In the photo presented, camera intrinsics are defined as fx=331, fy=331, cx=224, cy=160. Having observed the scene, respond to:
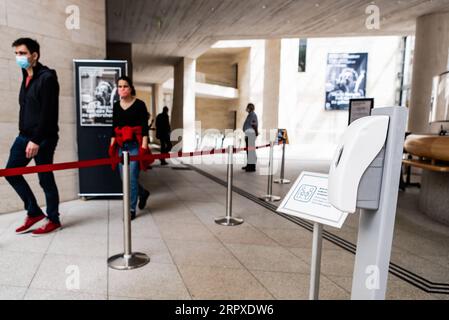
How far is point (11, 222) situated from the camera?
369 cm

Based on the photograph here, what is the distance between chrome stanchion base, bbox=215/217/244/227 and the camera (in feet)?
12.4

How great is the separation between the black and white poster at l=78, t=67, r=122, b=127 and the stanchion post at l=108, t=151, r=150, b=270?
2343 mm

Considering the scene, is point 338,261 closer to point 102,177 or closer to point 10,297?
→ point 10,297

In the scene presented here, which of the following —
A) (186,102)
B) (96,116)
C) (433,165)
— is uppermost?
(186,102)

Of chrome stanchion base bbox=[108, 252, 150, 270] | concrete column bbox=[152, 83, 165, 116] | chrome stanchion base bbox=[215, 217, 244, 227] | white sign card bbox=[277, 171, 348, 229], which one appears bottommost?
chrome stanchion base bbox=[215, 217, 244, 227]

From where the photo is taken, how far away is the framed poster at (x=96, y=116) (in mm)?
4562

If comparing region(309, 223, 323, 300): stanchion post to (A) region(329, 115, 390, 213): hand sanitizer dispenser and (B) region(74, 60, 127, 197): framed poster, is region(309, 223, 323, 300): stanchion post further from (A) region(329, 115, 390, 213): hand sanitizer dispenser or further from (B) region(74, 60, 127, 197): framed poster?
(B) region(74, 60, 127, 197): framed poster

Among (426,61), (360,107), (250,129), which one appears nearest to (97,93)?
(360,107)

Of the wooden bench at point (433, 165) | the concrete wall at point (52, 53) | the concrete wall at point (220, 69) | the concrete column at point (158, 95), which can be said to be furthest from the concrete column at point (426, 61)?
the concrete column at point (158, 95)

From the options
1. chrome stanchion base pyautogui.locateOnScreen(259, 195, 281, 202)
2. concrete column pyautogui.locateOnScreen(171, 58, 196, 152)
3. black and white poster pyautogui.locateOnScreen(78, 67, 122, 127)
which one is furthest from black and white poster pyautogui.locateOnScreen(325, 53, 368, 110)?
black and white poster pyautogui.locateOnScreen(78, 67, 122, 127)

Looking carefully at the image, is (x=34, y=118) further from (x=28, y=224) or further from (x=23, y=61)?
(x=28, y=224)

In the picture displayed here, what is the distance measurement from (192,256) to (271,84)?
16.9 m

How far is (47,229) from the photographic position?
10.9 ft

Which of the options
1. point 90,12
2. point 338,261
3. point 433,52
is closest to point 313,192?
point 338,261
